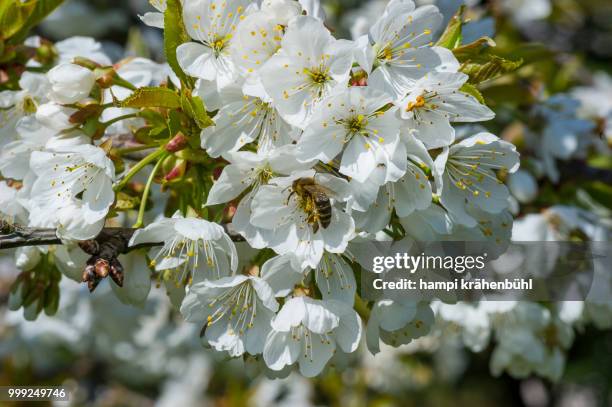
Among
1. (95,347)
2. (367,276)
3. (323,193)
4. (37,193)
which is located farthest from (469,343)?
(95,347)

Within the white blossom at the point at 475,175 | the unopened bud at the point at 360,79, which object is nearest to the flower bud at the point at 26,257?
the unopened bud at the point at 360,79

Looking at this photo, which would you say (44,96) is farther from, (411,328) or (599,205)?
(599,205)

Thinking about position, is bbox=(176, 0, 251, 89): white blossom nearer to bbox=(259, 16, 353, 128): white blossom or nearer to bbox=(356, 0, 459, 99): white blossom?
bbox=(259, 16, 353, 128): white blossom

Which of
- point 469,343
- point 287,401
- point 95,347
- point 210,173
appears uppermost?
point 210,173

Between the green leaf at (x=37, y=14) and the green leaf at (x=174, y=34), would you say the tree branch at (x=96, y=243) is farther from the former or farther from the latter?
the green leaf at (x=37, y=14)

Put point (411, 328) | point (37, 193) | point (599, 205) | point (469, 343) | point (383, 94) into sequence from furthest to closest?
point (599, 205) → point (469, 343) → point (411, 328) → point (37, 193) → point (383, 94)

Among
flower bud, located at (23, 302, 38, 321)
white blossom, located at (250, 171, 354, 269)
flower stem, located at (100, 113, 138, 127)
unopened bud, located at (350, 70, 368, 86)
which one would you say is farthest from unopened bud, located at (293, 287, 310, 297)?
flower bud, located at (23, 302, 38, 321)
